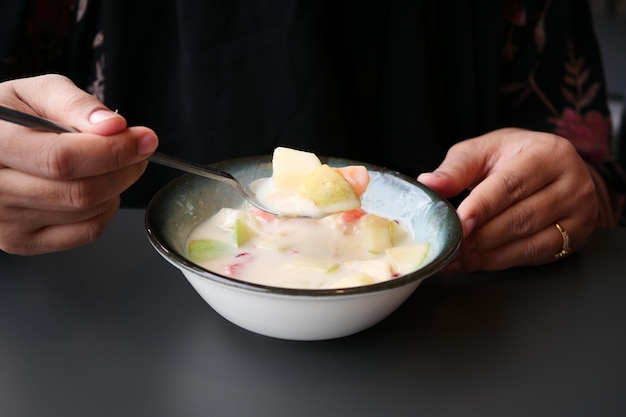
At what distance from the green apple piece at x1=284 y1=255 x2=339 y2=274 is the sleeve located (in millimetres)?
810

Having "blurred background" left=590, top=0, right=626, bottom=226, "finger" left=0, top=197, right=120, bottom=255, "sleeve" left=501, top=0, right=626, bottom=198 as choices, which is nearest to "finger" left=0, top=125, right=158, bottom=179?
"finger" left=0, top=197, right=120, bottom=255

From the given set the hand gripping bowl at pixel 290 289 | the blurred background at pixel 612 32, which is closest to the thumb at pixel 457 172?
the hand gripping bowl at pixel 290 289

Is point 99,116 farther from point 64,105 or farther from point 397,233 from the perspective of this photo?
point 397,233

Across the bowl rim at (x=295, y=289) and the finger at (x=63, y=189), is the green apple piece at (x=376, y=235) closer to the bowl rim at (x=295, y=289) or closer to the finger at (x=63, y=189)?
the bowl rim at (x=295, y=289)

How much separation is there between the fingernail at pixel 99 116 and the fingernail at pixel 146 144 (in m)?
0.04

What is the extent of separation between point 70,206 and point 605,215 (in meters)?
1.08

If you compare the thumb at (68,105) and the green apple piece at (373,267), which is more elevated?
the thumb at (68,105)

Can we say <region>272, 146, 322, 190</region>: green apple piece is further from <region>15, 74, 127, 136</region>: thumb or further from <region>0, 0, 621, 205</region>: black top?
<region>0, 0, 621, 205</region>: black top

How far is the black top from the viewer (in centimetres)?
130

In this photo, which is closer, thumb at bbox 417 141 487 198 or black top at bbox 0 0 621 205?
thumb at bbox 417 141 487 198

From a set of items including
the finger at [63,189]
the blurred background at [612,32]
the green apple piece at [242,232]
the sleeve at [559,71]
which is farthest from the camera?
the blurred background at [612,32]

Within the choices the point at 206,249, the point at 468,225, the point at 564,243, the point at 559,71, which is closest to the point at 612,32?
the point at 559,71

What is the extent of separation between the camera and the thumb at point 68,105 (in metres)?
0.71

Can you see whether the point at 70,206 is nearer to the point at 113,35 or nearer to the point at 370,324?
the point at 370,324
